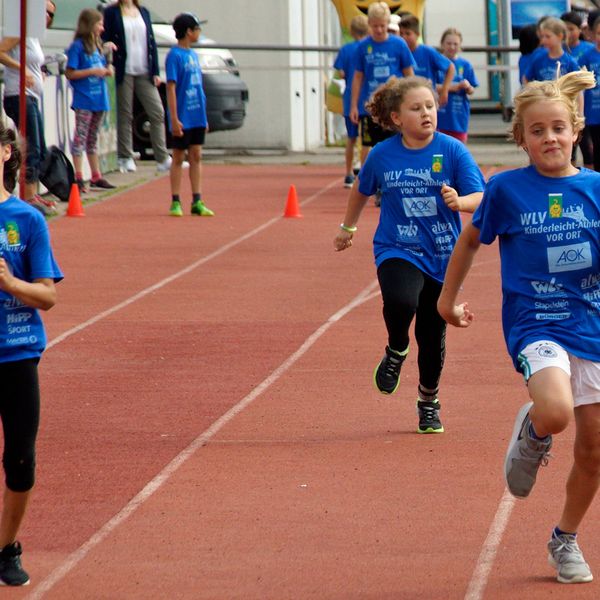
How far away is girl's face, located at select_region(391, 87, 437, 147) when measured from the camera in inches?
308

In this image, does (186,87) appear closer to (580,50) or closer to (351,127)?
(351,127)

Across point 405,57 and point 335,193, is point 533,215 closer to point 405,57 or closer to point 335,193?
point 405,57

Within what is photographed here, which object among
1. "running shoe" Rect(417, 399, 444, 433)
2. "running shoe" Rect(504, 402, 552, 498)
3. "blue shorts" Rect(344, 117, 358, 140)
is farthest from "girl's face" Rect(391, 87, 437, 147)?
"blue shorts" Rect(344, 117, 358, 140)

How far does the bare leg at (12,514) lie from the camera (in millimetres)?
5406

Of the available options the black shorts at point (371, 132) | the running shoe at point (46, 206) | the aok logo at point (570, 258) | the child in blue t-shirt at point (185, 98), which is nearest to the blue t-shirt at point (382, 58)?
the black shorts at point (371, 132)

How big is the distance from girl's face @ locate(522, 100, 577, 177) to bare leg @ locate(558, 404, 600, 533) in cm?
82

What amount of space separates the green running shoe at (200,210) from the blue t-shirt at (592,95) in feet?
14.4

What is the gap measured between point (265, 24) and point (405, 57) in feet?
28.7

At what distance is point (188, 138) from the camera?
1684cm

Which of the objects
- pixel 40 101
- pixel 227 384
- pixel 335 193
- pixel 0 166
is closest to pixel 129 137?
pixel 335 193

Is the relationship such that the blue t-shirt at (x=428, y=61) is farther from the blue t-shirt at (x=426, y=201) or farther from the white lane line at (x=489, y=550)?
the white lane line at (x=489, y=550)

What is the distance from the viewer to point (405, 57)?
18031 millimetres

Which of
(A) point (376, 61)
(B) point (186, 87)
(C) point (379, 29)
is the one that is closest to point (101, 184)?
(B) point (186, 87)

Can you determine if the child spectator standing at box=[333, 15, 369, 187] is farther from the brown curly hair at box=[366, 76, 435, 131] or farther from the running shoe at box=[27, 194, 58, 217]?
the brown curly hair at box=[366, 76, 435, 131]
